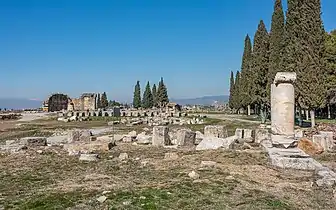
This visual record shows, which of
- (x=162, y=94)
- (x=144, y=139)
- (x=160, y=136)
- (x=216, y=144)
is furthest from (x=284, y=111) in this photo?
(x=162, y=94)

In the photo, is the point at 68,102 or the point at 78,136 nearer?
the point at 78,136

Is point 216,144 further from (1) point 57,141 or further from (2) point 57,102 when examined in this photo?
(2) point 57,102

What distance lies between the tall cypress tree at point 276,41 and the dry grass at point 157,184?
22.3 m

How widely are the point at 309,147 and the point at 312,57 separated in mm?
15368

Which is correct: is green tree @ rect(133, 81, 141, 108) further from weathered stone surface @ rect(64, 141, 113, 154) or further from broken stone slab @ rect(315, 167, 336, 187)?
broken stone slab @ rect(315, 167, 336, 187)

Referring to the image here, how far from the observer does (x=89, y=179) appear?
10469mm

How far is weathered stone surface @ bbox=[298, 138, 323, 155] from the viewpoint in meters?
16.0

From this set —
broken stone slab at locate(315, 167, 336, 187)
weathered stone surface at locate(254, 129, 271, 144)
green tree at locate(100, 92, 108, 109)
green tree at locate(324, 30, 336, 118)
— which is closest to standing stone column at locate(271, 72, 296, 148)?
broken stone slab at locate(315, 167, 336, 187)

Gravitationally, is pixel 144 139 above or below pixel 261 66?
below

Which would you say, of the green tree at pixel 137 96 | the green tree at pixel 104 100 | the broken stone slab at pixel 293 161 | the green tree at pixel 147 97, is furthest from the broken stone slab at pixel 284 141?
the green tree at pixel 104 100

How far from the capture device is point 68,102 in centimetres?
9006

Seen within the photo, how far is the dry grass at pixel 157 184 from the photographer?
26.1 ft

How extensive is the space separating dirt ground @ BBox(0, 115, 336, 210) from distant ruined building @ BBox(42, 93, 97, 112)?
6795 centimetres

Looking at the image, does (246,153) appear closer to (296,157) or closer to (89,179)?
(296,157)
